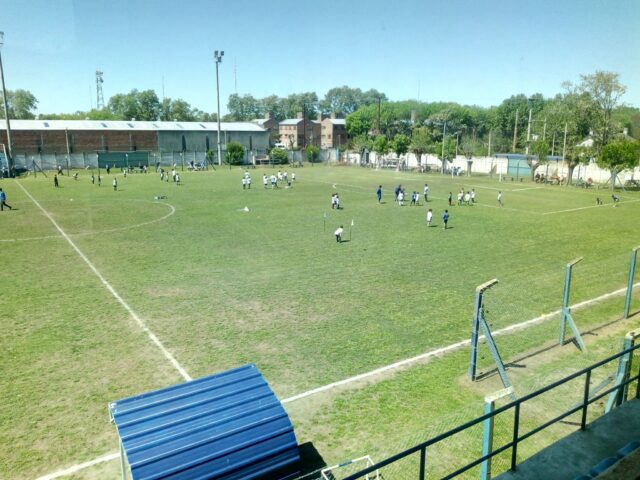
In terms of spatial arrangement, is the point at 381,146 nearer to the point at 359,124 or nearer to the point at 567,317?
the point at 359,124

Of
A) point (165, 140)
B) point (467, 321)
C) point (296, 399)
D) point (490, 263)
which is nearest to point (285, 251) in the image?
point (490, 263)

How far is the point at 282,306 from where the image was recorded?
15.6 m

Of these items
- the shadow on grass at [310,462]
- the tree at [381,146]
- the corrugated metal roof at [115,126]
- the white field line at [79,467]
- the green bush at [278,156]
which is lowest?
the white field line at [79,467]

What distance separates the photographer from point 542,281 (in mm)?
18297

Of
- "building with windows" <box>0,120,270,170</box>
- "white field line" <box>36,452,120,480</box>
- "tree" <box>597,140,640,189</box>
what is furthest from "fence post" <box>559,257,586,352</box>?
"building with windows" <box>0,120,270,170</box>

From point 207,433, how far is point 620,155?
5356 centimetres

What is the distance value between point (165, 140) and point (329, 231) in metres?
66.8

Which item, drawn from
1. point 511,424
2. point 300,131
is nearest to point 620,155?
point 511,424

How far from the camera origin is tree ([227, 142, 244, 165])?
80.4 m

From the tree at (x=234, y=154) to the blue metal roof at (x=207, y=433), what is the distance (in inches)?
2963

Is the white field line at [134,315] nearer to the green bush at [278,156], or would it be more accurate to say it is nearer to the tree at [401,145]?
the green bush at [278,156]

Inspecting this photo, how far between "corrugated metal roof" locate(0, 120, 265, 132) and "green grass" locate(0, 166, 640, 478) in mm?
48809

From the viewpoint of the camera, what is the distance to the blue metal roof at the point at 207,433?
243 inches

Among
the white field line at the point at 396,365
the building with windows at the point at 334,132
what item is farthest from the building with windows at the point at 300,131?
the white field line at the point at 396,365
